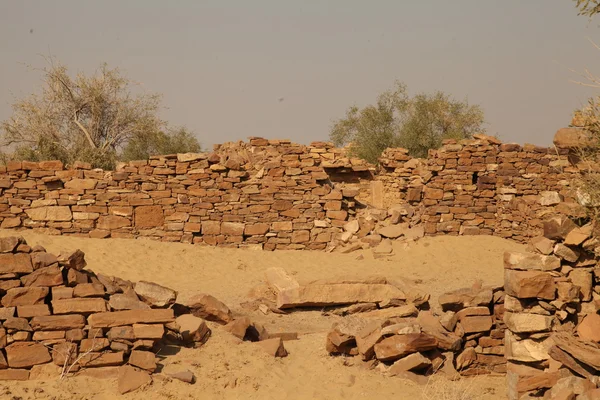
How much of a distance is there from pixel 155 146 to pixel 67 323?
Answer: 1815 centimetres

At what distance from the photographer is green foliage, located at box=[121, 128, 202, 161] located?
25031mm

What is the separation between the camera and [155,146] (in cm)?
2586

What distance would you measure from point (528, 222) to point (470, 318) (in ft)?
24.7

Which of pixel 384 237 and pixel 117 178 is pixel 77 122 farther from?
pixel 384 237

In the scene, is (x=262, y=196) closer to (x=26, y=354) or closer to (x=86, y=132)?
(x=26, y=354)

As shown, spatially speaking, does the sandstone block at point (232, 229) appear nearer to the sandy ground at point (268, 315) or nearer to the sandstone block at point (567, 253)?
the sandy ground at point (268, 315)

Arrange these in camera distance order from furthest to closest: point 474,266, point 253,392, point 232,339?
point 474,266, point 232,339, point 253,392

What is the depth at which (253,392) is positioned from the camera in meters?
8.35

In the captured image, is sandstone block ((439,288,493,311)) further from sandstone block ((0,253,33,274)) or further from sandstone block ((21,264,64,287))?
sandstone block ((0,253,33,274))

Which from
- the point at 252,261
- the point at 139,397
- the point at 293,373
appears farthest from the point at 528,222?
the point at 139,397

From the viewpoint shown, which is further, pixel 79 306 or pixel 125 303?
pixel 125 303

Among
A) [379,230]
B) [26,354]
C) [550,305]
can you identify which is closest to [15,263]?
[26,354]

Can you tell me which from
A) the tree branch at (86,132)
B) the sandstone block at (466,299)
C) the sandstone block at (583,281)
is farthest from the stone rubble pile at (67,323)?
the tree branch at (86,132)

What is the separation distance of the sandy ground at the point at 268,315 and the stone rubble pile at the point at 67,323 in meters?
0.24
